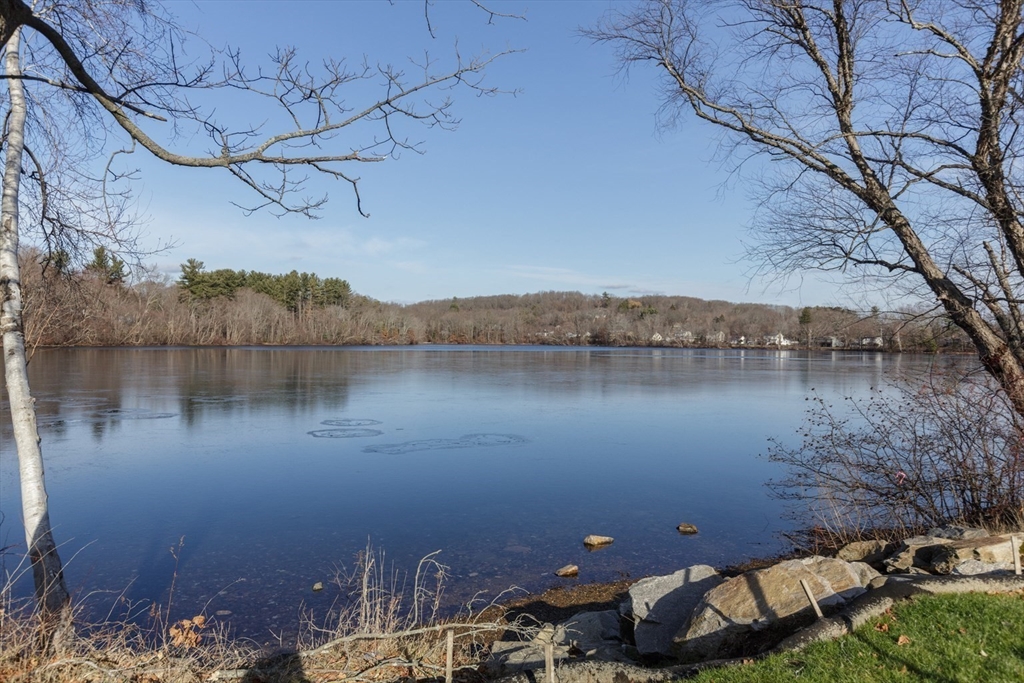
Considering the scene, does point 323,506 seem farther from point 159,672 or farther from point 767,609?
point 767,609

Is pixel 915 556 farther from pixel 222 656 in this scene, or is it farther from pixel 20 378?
pixel 20 378

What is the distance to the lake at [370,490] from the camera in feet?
27.6

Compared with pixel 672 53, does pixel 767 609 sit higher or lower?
lower

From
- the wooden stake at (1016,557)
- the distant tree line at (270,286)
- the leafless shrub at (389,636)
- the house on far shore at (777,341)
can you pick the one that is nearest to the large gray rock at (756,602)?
the wooden stake at (1016,557)

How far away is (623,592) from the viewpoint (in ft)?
25.5

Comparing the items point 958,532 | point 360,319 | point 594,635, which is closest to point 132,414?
point 594,635

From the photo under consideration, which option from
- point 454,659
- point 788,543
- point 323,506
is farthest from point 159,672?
point 788,543

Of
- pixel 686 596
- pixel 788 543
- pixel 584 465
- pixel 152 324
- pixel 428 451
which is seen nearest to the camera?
pixel 686 596

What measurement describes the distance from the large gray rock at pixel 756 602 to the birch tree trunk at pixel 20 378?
4882 mm

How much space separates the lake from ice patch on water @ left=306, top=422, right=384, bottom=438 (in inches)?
5.2

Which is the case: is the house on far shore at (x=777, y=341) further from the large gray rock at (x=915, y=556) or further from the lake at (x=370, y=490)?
the large gray rock at (x=915, y=556)

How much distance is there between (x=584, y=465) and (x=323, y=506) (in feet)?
19.4

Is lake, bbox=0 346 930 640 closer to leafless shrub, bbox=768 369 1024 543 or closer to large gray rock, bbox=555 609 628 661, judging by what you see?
leafless shrub, bbox=768 369 1024 543

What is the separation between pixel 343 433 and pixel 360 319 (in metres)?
86.3
